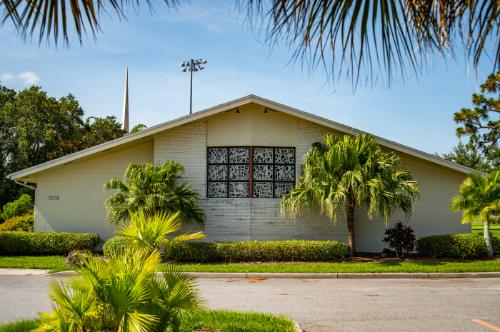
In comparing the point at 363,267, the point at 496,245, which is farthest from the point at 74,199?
the point at 496,245

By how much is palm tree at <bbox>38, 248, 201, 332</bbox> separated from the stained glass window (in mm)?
13189

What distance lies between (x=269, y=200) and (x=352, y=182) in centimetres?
359

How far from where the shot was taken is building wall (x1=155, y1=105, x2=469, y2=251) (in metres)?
17.2

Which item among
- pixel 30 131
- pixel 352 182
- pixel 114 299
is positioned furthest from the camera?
pixel 30 131

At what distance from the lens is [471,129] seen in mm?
25000

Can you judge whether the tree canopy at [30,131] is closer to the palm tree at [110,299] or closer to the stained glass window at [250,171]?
the stained glass window at [250,171]

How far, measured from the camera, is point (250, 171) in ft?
57.2

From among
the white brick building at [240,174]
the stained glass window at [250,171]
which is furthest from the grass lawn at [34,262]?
the stained glass window at [250,171]

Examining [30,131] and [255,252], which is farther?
[30,131]

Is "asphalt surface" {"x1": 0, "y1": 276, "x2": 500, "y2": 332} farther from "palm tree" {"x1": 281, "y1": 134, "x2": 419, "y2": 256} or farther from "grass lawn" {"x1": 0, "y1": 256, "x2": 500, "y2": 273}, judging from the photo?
"palm tree" {"x1": 281, "y1": 134, "x2": 419, "y2": 256}

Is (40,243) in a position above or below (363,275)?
above

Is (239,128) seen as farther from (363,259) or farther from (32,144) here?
(32,144)

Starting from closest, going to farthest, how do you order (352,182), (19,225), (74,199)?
(352,182) → (74,199) → (19,225)

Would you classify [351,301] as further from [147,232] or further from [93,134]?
[93,134]
